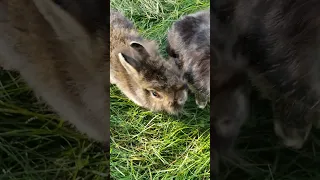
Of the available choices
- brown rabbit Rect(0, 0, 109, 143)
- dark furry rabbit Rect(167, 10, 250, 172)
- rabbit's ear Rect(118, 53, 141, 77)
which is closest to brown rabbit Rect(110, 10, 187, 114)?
rabbit's ear Rect(118, 53, 141, 77)

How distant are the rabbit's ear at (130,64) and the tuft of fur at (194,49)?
13 centimetres

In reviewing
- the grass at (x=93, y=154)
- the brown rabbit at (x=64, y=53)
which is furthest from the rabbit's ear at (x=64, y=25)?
the grass at (x=93, y=154)

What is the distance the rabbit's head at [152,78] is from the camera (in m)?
1.61

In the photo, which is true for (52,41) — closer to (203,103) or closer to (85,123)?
(85,123)

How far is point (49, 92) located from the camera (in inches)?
52.3

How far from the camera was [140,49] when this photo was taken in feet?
5.31

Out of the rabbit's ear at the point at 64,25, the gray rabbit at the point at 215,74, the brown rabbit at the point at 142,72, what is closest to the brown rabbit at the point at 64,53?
the rabbit's ear at the point at 64,25

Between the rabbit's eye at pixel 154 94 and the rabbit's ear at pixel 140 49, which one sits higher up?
the rabbit's ear at pixel 140 49

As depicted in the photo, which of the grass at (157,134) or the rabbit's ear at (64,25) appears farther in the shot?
the grass at (157,134)

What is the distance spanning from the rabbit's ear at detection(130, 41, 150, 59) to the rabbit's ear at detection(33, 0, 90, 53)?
0.98 ft

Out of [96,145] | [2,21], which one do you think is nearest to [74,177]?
Result: [96,145]

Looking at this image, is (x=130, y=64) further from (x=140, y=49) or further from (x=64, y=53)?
(x=64, y=53)

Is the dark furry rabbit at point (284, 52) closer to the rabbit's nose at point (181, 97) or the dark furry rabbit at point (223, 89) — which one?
the dark furry rabbit at point (223, 89)

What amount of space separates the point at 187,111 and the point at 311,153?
482 millimetres
